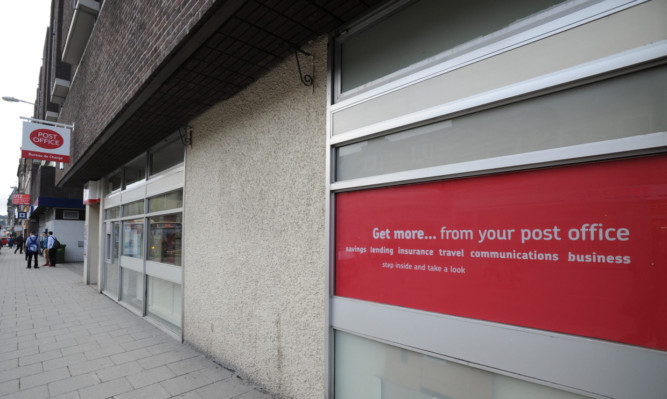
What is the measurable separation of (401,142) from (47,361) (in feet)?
18.8

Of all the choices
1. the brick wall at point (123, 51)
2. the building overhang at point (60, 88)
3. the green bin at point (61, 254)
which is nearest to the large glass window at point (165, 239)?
the brick wall at point (123, 51)

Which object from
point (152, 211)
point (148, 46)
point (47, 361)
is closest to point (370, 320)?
point (148, 46)

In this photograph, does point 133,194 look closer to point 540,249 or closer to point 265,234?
point 265,234

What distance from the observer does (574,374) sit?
167 cm

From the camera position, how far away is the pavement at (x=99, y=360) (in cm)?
379

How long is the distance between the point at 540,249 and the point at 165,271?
6.10m

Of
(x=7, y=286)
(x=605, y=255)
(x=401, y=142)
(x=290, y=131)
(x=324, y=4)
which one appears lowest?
(x=7, y=286)

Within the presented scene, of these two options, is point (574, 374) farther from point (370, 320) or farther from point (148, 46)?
point (148, 46)

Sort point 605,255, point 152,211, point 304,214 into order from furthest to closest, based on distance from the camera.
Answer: point 152,211, point 304,214, point 605,255

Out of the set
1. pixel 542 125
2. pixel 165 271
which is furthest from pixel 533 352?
pixel 165 271

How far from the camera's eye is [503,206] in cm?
195

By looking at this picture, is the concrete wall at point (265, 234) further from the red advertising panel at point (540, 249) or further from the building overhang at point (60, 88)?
the building overhang at point (60, 88)

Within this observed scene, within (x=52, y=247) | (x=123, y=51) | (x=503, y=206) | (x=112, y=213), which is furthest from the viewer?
(x=52, y=247)

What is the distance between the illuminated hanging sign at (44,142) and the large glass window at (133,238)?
9.98 feet
